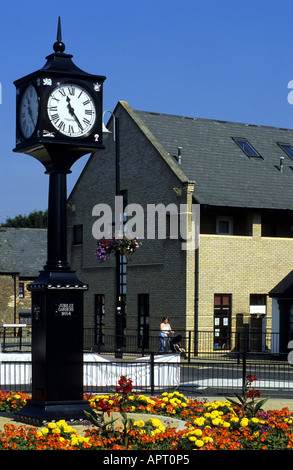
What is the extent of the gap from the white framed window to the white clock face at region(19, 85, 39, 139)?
25255mm

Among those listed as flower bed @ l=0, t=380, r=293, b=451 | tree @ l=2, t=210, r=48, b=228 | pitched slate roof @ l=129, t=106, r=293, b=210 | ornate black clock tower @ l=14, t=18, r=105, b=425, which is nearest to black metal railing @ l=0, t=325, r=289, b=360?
pitched slate roof @ l=129, t=106, r=293, b=210

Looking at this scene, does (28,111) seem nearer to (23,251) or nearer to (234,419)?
(234,419)

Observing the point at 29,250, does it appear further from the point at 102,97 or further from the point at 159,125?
the point at 102,97

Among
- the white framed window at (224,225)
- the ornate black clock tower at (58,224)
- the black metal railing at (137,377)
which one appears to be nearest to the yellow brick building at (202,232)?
the white framed window at (224,225)

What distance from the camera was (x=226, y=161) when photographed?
39.7 meters

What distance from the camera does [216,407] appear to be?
40.4 feet

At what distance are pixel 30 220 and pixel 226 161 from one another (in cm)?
6560

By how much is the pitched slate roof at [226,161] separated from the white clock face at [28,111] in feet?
76.5

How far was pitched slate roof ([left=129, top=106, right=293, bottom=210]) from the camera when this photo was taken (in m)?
37.2

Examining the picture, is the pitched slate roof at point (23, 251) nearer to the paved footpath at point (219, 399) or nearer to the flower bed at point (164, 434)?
the paved footpath at point (219, 399)

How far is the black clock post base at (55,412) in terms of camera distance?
1159 cm

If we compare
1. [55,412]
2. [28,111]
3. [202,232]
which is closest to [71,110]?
[28,111]

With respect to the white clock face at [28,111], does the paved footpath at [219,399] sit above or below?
below

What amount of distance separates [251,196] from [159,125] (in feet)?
19.6
